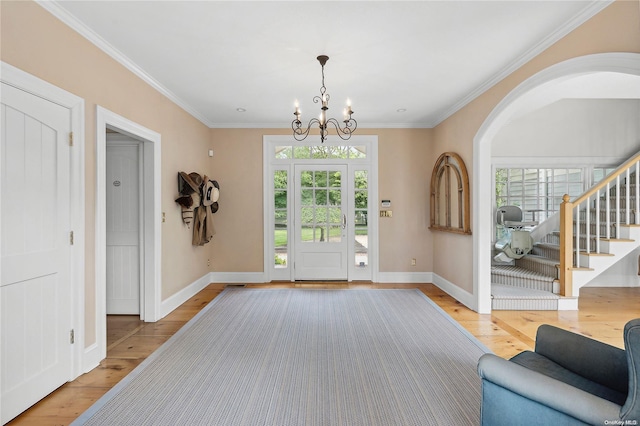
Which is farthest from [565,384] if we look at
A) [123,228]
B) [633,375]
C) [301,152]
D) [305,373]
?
[301,152]

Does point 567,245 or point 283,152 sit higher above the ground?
point 283,152

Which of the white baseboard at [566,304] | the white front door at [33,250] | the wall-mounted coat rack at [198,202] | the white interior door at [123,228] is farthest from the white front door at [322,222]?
the white front door at [33,250]

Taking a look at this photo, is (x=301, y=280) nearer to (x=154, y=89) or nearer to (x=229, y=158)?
(x=229, y=158)

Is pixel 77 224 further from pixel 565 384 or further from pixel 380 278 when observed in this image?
pixel 380 278

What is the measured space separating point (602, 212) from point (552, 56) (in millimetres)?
3359

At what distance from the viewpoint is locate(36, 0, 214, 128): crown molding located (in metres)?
2.15

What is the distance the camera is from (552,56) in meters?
2.59

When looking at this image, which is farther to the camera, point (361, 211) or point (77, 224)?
point (361, 211)

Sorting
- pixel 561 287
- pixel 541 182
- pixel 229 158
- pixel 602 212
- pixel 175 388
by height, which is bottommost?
pixel 175 388

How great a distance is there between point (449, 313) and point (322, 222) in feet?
7.89

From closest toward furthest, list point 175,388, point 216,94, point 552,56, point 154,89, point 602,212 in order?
point 175,388
point 552,56
point 154,89
point 216,94
point 602,212

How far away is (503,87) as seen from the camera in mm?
3254

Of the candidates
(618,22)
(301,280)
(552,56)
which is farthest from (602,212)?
(301,280)

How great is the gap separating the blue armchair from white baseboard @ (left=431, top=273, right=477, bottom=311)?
7.03ft
